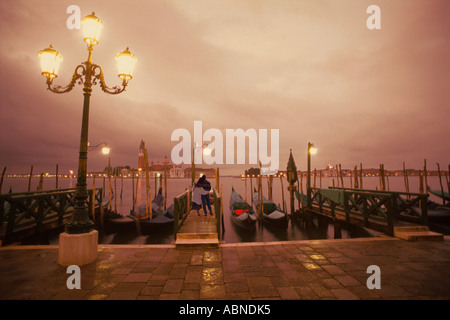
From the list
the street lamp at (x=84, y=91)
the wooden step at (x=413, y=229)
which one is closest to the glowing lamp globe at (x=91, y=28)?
the street lamp at (x=84, y=91)

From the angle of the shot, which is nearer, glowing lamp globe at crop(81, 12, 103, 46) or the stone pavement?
the stone pavement

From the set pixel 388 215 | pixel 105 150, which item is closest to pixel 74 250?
pixel 388 215

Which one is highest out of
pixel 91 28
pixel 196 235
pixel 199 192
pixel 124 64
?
pixel 91 28

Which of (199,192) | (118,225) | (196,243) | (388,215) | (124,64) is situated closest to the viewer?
(124,64)

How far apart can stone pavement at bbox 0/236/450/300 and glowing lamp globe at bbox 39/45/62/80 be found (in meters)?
4.04

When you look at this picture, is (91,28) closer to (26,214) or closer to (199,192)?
(199,192)

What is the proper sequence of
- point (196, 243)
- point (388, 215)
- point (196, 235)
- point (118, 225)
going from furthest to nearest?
1. point (118, 225)
2. point (388, 215)
3. point (196, 235)
4. point (196, 243)

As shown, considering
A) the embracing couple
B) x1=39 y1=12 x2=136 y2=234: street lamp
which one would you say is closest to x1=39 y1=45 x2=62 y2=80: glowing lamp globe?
x1=39 y1=12 x2=136 y2=234: street lamp

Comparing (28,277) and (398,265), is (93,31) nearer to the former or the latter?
(28,277)

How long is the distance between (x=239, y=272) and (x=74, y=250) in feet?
11.0

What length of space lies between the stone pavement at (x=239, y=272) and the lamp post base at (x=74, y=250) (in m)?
0.18

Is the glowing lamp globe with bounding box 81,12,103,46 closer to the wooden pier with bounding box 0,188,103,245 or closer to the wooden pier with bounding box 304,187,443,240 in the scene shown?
the wooden pier with bounding box 0,188,103,245

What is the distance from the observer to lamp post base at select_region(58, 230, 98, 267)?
13.5ft

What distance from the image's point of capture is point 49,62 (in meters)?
4.45
